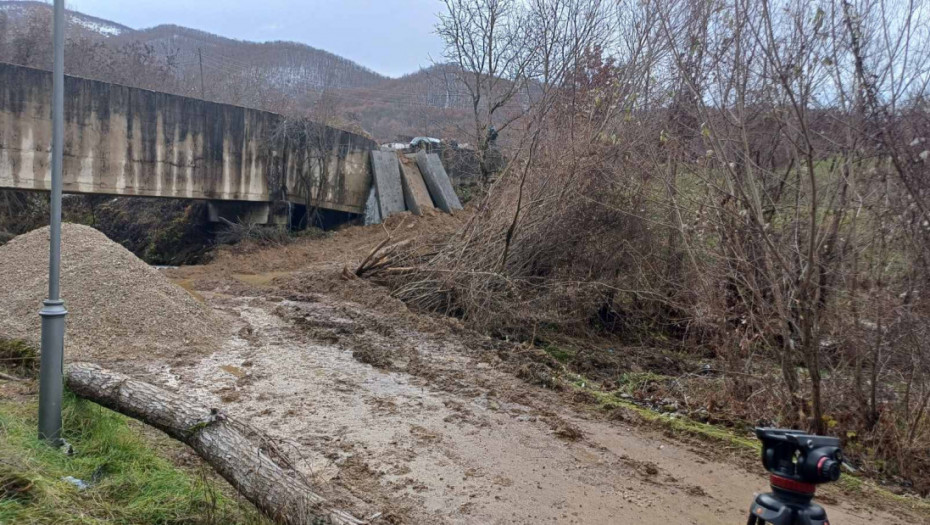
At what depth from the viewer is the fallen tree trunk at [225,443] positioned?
3.09 metres

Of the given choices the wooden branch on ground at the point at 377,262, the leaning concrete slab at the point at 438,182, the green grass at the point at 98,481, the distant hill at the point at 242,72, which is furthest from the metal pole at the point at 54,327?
the distant hill at the point at 242,72

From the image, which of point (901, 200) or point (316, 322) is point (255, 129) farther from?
point (901, 200)

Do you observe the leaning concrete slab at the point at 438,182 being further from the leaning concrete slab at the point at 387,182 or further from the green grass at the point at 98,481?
the green grass at the point at 98,481

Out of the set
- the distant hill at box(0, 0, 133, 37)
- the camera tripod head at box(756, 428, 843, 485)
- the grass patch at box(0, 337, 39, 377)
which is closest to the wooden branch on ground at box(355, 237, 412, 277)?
the grass patch at box(0, 337, 39, 377)

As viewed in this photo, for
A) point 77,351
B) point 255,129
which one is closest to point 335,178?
point 255,129

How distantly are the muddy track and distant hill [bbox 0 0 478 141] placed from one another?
1342 cm

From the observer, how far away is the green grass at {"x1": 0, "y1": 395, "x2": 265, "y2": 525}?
2992 millimetres

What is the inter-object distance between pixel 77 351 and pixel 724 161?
6742mm

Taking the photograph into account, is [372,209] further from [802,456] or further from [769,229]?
[802,456]

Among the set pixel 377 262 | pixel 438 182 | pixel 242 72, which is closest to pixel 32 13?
pixel 242 72

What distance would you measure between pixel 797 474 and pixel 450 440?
3.33 metres

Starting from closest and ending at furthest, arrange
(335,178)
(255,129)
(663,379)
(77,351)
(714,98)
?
(714,98) → (77,351) → (663,379) → (255,129) → (335,178)

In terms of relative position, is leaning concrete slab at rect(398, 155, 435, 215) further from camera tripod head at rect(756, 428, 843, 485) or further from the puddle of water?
camera tripod head at rect(756, 428, 843, 485)

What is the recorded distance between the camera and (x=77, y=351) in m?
6.57
